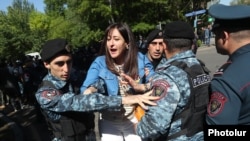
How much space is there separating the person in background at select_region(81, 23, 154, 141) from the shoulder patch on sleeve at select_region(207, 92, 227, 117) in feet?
3.30

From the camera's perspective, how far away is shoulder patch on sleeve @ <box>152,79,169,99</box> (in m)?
2.12

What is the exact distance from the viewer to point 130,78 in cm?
279

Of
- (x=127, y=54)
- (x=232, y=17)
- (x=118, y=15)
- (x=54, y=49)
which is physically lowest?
(x=127, y=54)

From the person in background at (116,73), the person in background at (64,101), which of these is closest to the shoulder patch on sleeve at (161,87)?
the person in background at (64,101)

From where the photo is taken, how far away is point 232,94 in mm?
1839

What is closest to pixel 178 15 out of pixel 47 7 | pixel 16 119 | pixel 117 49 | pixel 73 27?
pixel 73 27

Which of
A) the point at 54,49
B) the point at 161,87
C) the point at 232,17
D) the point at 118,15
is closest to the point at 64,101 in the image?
the point at 54,49

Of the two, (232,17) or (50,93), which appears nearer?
(232,17)

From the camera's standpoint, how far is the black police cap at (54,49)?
2596mm

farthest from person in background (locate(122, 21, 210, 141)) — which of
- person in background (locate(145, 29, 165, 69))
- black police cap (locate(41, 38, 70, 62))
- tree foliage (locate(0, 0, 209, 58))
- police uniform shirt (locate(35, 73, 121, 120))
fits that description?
tree foliage (locate(0, 0, 209, 58))

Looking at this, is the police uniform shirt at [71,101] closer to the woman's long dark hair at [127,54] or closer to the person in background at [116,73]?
the person in background at [116,73]

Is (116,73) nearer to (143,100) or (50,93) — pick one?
(50,93)

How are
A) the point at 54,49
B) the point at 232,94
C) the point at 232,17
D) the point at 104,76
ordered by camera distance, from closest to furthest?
the point at 232,94
the point at 232,17
the point at 54,49
the point at 104,76

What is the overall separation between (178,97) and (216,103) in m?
0.27
